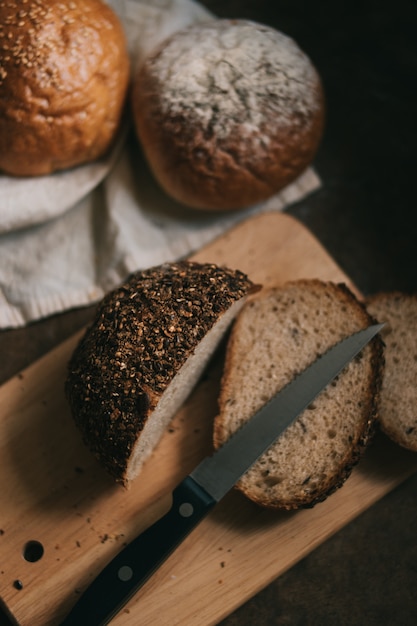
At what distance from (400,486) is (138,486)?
3.02ft

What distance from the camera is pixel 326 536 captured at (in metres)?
2.11

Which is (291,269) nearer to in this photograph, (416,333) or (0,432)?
(416,333)

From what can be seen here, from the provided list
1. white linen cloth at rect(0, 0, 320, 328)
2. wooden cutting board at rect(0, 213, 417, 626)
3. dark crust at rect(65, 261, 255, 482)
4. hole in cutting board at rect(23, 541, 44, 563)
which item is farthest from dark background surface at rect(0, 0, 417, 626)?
hole in cutting board at rect(23, 541, 44, 563)

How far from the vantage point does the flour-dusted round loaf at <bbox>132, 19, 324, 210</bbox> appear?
2.31 metres

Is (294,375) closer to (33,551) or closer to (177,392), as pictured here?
(177,392)

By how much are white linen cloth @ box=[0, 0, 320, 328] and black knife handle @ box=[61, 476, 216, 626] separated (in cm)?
88

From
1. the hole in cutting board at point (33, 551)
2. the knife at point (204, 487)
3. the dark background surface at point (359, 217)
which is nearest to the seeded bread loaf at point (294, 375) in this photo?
the knife at point (204, 487)

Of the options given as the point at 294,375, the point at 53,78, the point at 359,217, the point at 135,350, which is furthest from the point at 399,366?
the point at 53,78

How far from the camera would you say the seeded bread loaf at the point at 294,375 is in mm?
2059

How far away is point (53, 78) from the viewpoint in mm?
2211

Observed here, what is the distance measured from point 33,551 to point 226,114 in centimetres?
156

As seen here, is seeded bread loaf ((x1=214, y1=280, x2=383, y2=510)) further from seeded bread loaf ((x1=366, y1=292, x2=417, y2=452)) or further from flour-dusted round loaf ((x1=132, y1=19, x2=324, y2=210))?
flour-dusted round loaf ((x1=132, y1=19, x2=324, y2=210))

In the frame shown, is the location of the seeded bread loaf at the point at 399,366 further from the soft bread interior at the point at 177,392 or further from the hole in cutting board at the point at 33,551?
the hole in cutting board at the point at 33,551

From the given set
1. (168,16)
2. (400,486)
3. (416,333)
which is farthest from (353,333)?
(168,16)
